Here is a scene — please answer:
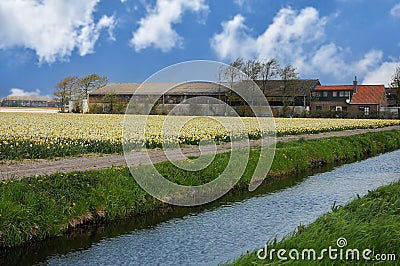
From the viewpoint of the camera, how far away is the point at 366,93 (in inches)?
3066

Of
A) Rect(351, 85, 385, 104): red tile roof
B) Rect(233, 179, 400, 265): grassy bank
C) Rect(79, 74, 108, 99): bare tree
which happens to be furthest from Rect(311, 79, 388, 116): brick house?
Rect(233, 179, 400, 265): grassy bank

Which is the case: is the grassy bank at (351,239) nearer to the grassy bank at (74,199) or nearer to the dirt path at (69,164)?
the grassy bank at (74,199)

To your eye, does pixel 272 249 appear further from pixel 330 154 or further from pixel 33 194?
pixel 330 154

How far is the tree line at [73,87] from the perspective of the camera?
92.4 meters

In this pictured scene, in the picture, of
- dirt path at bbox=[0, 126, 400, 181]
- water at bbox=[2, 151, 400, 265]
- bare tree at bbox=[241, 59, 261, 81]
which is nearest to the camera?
water at bbox=[2, 151, 400, 265]

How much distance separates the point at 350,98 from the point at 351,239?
7487 centimetres

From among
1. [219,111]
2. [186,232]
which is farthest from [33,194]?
[219,111]

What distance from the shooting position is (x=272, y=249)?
7.07 m

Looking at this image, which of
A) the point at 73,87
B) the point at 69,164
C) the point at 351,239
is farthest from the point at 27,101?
the point at 351,239

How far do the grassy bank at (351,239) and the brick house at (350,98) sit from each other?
70.3m

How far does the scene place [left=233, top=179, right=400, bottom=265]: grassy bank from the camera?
663cm

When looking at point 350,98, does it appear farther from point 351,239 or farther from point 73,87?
point 351,239

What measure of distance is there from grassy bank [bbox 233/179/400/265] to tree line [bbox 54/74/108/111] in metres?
86.4

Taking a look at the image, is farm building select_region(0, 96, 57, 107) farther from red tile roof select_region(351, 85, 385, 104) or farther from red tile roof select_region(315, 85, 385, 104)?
red tile roof select_region(351, 85, 385, 104)
